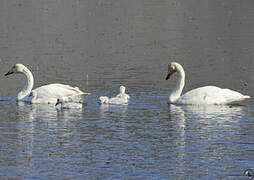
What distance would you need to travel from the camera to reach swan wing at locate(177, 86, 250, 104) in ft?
72.4

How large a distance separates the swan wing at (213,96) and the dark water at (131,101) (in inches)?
11.5

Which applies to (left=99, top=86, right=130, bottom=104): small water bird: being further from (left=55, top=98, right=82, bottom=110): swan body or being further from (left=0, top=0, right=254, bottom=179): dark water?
(left=55, top=98, right=82, bottom=110): swan body

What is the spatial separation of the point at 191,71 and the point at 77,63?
18.8 feet

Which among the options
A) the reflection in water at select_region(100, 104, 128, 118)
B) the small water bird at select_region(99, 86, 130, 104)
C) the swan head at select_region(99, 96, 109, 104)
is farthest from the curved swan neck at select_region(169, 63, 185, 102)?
the swan head at select_region(99, 96, 109, 104)

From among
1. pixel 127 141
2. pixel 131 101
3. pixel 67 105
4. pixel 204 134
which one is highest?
pixel 131 101

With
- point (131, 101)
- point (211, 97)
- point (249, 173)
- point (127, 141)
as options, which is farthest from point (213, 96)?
point (249, 173)

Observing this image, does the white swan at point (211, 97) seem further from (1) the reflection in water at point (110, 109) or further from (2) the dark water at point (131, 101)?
(1) the reflection in water at point (110, 109)

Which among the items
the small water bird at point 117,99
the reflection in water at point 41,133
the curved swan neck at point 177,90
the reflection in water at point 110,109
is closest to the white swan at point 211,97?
the curved swan neck at point 177,90

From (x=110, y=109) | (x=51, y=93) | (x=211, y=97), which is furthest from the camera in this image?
(x=51, y=93)

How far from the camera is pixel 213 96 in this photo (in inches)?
876

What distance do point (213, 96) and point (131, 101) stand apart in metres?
2.59

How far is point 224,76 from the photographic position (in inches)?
1128

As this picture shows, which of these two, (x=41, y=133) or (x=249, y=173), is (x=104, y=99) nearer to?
(x=41, y=133)

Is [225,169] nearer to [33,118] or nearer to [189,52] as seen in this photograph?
[33,118]
